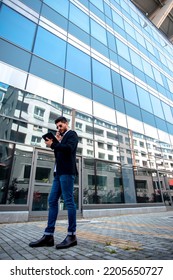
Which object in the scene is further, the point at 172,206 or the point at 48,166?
the point at 172,206

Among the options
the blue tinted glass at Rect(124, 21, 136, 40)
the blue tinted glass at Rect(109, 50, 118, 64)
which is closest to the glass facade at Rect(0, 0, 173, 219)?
the blue tinted glass at Rect(109, 50, 118, 64)

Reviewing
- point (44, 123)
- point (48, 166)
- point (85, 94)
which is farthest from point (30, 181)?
point (85, 94)

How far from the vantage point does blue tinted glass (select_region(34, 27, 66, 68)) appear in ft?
26.9

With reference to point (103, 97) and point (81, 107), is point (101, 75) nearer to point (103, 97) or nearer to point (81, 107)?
point (103, 97)

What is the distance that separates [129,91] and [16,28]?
790 centimetres

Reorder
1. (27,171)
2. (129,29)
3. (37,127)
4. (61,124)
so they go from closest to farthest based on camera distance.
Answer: (61,124) < (27,171) < (37,127) < (129,29)

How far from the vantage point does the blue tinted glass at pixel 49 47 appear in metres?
8.19

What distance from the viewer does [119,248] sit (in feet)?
7.06

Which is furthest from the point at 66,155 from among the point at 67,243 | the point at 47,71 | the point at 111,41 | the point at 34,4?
the point at 111,41

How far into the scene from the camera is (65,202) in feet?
7.47

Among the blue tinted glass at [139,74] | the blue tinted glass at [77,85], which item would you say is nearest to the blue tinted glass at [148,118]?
the blue tinted glass at [139,74]
